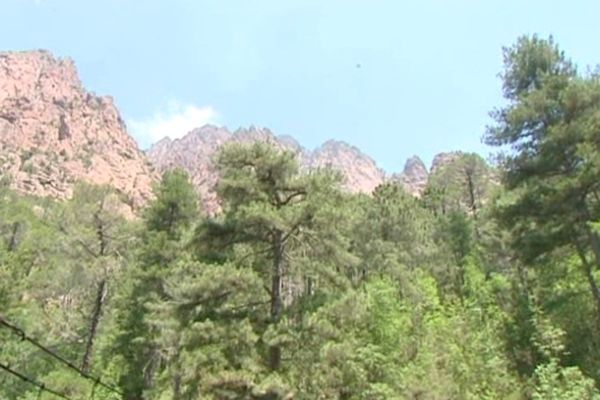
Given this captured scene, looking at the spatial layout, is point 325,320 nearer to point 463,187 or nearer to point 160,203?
point 160,203

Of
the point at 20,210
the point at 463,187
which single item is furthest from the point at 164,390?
the point at 20,210

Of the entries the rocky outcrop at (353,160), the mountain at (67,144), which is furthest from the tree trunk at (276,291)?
the rocky outcrop at (353,160)

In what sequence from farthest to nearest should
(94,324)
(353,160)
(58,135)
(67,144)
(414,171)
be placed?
(353,160) < (58,135) < (67,144) < (414,171) < (94,324)

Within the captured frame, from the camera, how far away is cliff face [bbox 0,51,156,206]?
81.7 metres

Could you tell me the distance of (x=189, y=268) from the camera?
39.8ft

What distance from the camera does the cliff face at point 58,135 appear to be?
3216 inches

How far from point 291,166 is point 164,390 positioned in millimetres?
6811

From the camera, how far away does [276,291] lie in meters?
11.9

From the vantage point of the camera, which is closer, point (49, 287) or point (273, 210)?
point (273, 210)

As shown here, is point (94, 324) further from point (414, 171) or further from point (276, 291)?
point (414, 171)

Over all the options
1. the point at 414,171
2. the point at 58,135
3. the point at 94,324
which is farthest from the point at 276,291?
the point at 58,135

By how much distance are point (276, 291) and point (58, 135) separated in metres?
91.9

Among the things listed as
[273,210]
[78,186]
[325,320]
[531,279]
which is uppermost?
[78,186]

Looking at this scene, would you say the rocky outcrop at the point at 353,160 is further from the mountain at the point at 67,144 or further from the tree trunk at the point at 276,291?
the tree trunk at the point at 276,291
